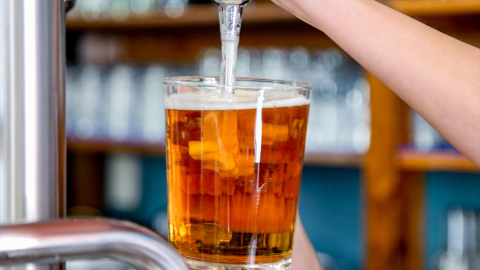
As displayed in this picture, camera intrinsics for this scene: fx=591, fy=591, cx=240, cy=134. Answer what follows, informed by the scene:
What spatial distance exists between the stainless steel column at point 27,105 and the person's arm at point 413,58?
25 centimetres

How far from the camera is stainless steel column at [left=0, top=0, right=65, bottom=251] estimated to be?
0.27m

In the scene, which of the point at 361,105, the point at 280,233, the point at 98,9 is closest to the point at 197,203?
the point at 280,233

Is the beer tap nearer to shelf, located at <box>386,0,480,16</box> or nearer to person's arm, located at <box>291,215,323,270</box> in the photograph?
person's arm, located at <box>291,215,323,270</box>

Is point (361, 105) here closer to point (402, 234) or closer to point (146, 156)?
point (402, 234)

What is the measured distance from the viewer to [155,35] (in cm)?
237

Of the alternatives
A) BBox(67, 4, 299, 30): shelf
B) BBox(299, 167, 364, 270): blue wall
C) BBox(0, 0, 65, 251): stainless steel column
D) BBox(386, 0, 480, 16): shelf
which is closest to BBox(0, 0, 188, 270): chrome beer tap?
BBox(0, 0, 65, 251): stainless steel column

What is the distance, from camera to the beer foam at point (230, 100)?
15.3 inches

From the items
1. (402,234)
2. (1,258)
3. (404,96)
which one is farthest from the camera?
(402,234)

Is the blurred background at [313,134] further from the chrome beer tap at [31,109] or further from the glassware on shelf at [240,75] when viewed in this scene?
the chrome beer tap at [31,109]

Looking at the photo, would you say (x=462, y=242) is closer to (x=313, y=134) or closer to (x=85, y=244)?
(x=313, y=134)

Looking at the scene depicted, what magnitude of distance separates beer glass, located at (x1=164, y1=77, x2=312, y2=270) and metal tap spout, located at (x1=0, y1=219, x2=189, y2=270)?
6.3 inches

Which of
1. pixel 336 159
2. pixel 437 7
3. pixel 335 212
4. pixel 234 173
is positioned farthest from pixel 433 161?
pixel 234 173

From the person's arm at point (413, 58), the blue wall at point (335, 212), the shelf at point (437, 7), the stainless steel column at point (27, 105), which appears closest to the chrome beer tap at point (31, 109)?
the stainless steel column at point (27, 105)

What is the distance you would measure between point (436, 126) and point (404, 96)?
2.1 inches
